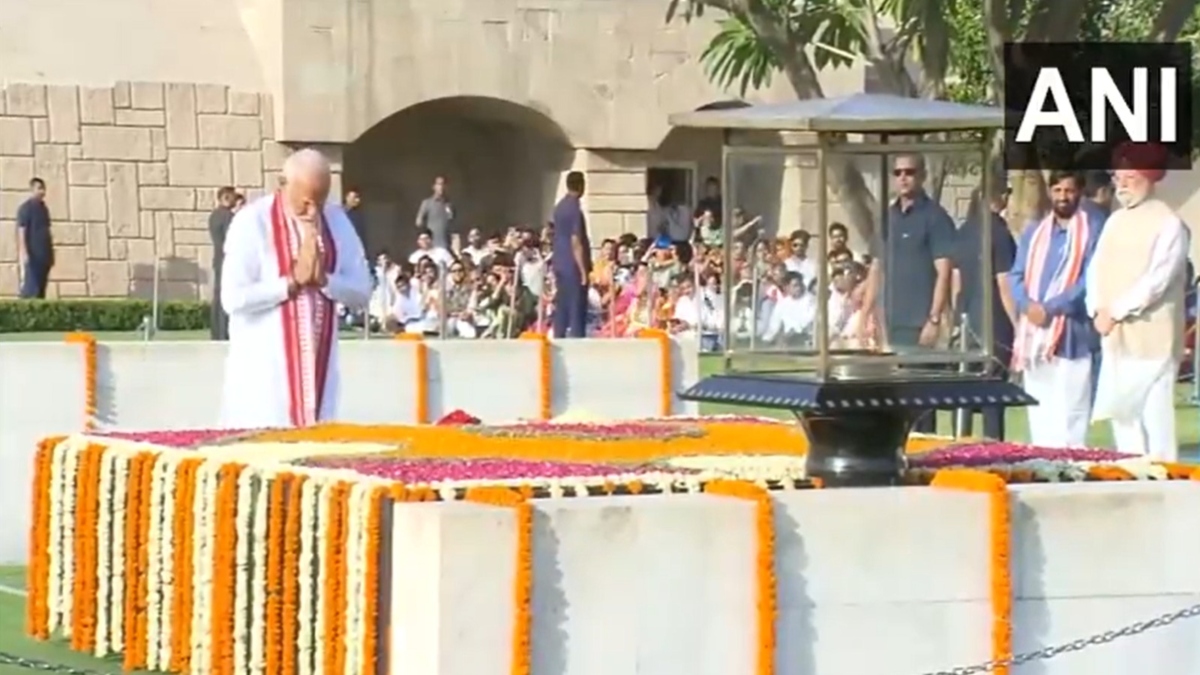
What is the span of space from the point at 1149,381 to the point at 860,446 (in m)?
4.63

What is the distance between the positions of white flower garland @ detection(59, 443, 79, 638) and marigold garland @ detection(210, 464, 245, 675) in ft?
4.48

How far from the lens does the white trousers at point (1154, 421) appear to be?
13.9 meters

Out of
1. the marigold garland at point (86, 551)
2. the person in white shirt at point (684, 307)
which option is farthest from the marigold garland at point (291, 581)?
the person in white shirt at point (684, 307)

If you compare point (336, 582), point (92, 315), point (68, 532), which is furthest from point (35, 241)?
point (336, 582)

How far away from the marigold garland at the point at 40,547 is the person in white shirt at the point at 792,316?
3.08 m

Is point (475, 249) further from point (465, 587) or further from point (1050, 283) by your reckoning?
point (465, 587)

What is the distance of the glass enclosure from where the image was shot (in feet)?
31.9

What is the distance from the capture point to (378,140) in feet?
134

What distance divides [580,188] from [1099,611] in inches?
619

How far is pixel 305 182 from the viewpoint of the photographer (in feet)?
40.8

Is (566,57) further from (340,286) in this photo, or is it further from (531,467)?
(531,467)

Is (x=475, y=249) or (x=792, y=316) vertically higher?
(x=475, y=249)

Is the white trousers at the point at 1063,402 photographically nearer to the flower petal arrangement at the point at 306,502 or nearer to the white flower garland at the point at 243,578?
the flower petal arrangement at the point at 306,502

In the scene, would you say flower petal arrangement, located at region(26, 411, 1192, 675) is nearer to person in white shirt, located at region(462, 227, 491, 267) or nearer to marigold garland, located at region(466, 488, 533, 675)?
marigold garland, located at region(466, 488, 533, 675)
